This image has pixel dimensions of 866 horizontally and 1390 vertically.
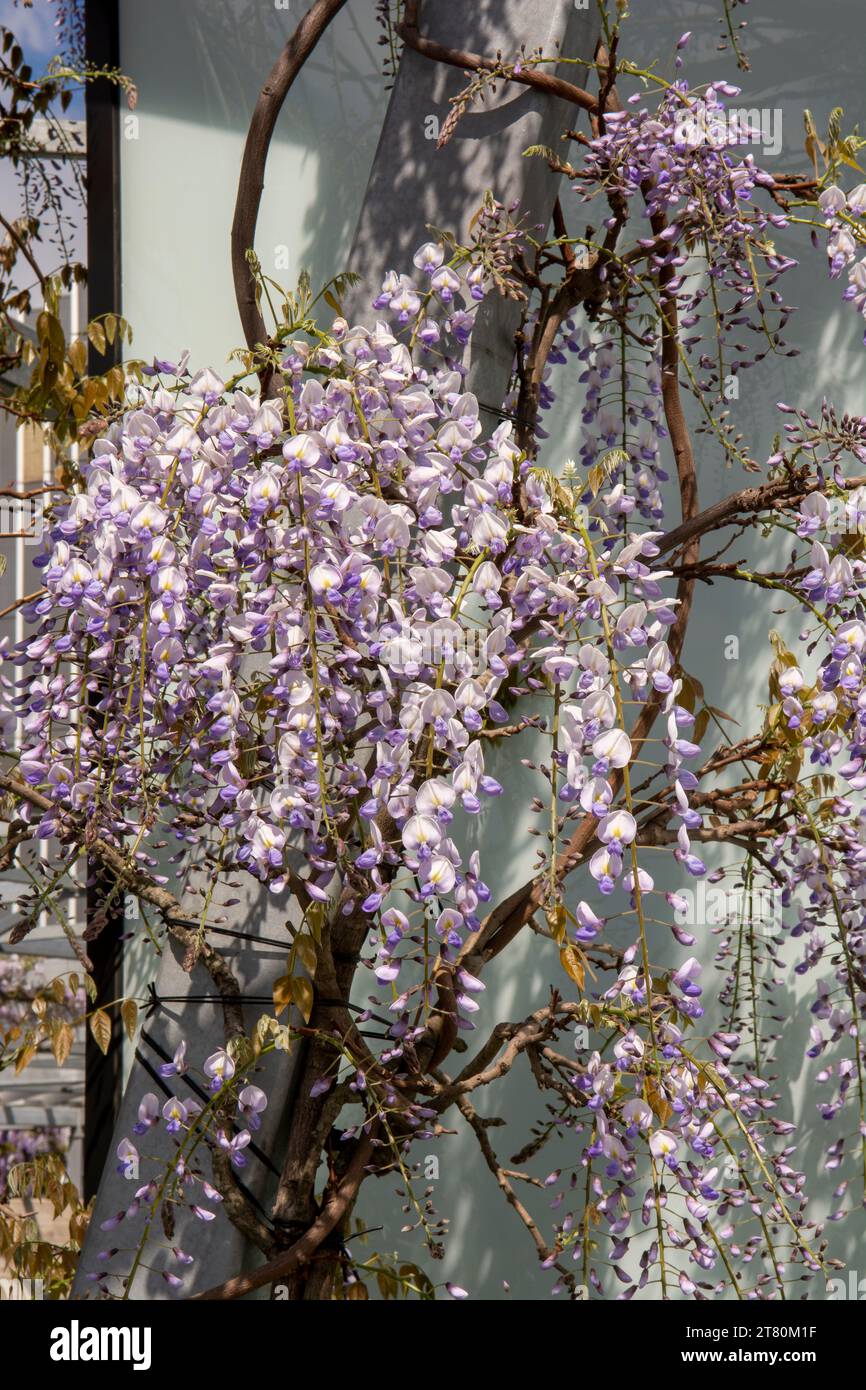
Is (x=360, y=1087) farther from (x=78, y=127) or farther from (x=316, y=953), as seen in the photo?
(x=78, y=127)

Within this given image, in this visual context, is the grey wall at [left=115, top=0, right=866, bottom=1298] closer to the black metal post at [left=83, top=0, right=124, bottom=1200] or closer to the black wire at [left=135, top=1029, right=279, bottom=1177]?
the black metal post at [left=83, top=0, right=124, bottom=1200]

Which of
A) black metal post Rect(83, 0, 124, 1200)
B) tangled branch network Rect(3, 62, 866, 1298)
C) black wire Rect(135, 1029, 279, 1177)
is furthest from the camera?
black metal post Rect(83, 0, 124, 1200)

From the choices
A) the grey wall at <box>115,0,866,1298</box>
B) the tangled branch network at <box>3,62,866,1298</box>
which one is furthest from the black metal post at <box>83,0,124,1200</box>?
the tangled branch network at <box>3,62,866,1298</box>

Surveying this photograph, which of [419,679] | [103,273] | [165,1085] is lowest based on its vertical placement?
[165,1085]

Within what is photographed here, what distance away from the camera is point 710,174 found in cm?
163

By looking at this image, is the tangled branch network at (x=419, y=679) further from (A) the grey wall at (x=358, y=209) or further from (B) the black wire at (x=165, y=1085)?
(A) the grey wall at (x=358, y=209)

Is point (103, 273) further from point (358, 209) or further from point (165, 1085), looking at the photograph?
point (165, 1085)

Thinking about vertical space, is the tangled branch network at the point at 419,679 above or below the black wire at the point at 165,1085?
above

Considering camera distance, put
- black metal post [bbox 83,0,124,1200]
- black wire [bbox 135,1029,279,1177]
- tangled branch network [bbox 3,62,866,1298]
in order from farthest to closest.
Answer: black metal post [bbox 83,0,124,1200], black wire [bbox 135,1029,279,1177], tangled branch network [bbox 3,62,866,1298]

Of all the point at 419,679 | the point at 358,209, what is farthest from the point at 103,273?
the point at 419,679

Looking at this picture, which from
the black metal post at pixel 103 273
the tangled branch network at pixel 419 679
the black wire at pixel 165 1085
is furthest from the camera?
the black metal post at pixel 103 273

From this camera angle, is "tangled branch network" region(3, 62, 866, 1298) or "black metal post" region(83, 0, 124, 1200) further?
"black metal post" region(83, 0, 124, 1200)

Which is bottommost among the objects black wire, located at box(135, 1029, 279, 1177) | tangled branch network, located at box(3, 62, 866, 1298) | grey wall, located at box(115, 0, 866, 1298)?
black wire, located at box(135, 1029, 279, 1177)

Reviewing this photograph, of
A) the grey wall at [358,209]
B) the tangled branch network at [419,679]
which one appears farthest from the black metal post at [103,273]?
the tangled branch network at [419,679]
